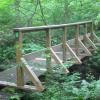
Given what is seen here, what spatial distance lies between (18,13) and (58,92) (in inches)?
→ 261

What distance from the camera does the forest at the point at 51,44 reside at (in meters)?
6.61

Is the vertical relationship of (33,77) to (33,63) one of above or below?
below

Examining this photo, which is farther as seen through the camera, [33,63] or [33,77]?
[33,63]

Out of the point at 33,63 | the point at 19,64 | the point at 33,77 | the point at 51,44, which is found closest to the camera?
the point at 33,77

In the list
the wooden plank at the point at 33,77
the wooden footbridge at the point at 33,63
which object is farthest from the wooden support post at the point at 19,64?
the wooden plank at the point at 33,77

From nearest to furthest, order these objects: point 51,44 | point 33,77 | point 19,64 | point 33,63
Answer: point 33,77 → point 19,64 → point 33,63 → point 51,44

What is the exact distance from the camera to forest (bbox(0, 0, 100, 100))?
661cm

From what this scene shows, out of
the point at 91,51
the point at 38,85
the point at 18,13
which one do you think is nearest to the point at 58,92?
the point at 38,85

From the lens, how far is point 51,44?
37.1 ft

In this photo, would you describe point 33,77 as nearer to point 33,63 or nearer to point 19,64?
point 19,64

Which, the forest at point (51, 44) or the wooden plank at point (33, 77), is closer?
the wooden plank at point (33, 77)

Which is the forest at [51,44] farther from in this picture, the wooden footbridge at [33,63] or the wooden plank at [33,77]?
the wooden plank at [33,77]

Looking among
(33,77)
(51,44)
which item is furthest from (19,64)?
(51,44)

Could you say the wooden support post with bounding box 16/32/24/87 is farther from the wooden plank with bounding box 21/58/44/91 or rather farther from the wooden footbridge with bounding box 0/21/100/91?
the wooden plank with bounding box 21/58/44/91
